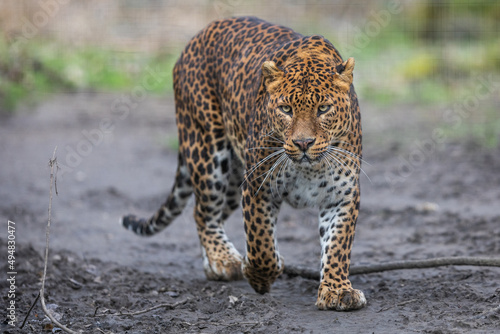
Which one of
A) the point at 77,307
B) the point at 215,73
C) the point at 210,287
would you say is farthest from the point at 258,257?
the point at 215,73

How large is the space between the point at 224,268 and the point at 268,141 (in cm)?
160

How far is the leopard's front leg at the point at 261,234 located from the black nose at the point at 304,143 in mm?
759

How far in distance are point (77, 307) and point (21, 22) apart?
13.4 meters

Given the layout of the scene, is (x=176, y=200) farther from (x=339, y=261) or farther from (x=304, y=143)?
(x=304, y=143)

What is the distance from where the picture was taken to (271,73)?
203 inches

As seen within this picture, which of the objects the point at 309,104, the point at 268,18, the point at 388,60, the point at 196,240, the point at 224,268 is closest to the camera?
the point at 309,104

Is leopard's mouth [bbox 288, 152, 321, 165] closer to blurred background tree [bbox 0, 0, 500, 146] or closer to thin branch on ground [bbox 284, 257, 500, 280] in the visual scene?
thin branch on ground [bbox 284, 257, 500, 280]

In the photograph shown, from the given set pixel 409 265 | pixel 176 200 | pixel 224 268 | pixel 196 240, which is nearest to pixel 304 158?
pixel 409 265

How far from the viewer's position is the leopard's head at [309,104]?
484cm

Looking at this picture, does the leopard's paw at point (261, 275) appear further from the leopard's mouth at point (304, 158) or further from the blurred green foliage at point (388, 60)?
the blurred green foliage at point (388, 60)

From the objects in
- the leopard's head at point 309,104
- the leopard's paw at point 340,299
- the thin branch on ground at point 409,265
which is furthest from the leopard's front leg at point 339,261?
the thin branch on ground at point 409,265

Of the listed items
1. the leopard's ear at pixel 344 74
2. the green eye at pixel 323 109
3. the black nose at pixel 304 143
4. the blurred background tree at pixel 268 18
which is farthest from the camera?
the blurred background tree at pixel 268 18

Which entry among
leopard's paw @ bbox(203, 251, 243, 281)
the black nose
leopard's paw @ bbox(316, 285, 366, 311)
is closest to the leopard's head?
the black nose

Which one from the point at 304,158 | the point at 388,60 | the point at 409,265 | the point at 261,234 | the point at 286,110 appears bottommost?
the point at 409,265
